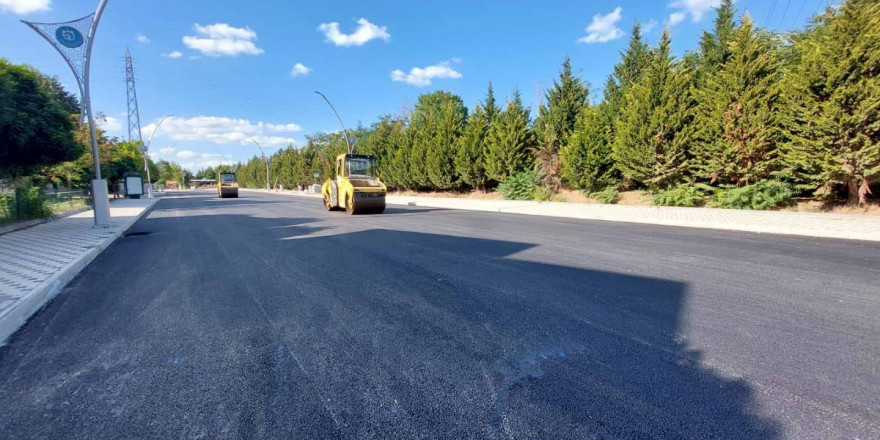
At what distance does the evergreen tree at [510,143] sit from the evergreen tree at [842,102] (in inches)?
485

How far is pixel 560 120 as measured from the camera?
824 inches

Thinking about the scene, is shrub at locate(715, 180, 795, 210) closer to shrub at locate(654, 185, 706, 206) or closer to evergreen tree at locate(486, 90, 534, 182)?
shrub at locate(654, 185, 706, 206)

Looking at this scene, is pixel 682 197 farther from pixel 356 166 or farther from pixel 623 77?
pixel 356 166

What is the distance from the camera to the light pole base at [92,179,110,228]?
10.6 metres

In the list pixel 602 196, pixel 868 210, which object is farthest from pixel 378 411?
pixel 602 196

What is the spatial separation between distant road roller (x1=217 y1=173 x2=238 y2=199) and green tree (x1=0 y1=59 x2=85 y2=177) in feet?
80.6

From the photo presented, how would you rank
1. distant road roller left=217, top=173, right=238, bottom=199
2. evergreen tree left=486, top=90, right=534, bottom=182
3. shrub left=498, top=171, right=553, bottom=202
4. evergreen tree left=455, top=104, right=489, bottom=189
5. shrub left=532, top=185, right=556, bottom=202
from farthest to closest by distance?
distant road roller left=217, top=173, right=238, bottom=199 < evergreen tree left=455, top=104, right=489, bottom=189 < evergreen tree left=486, top=90, right=534, bottom=182 < shrub left=498, top=171, right=553, bottom=202 < shrub left=532, top=185, right=556, bottom=202

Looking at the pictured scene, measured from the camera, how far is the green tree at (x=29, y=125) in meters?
9.24

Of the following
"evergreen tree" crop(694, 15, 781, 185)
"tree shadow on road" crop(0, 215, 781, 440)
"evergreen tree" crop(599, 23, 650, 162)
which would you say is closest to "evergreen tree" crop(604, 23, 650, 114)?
"evergreen tree" crop(599, 23, 650, 162)

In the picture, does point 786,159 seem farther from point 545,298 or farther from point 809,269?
point 545,298

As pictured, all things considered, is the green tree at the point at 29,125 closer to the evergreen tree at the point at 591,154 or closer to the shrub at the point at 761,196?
the evergreen tree at the point at 591,154

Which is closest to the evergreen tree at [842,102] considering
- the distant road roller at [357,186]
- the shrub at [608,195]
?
the shrub at [608,195]

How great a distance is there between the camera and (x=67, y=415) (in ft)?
7.29

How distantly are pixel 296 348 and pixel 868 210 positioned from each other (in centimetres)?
1609
